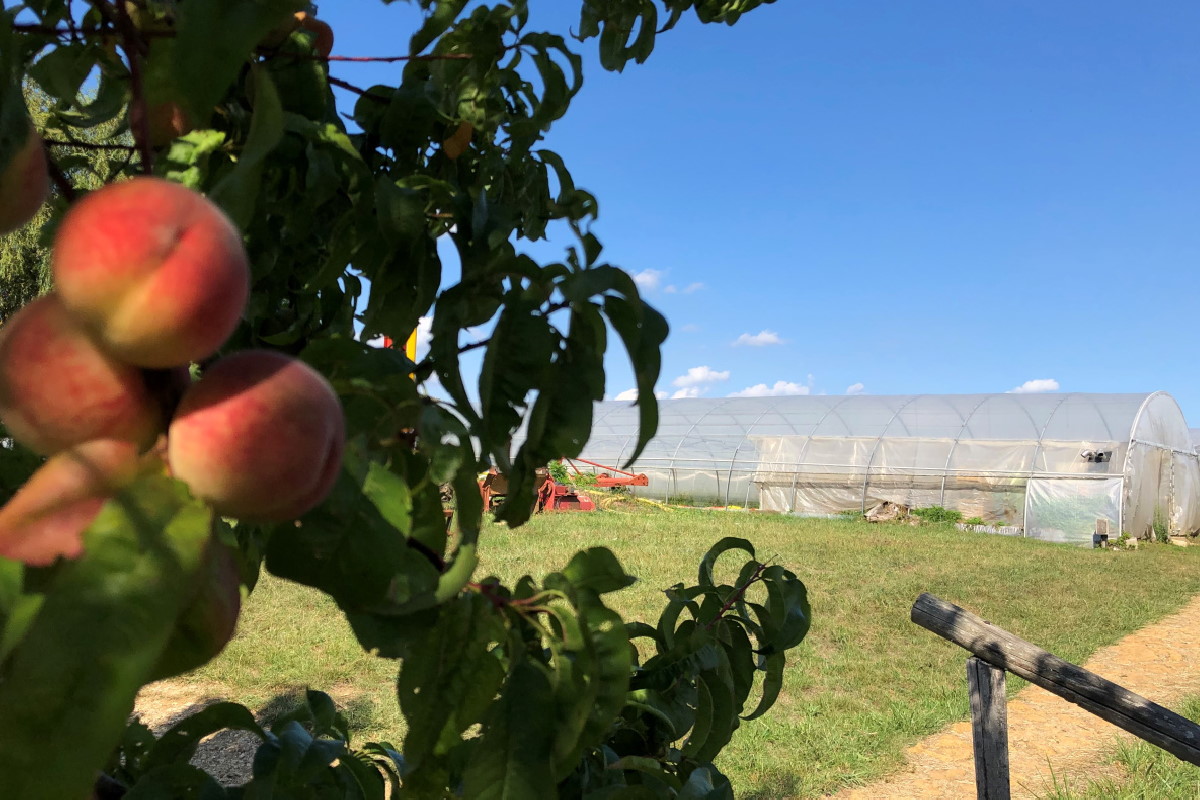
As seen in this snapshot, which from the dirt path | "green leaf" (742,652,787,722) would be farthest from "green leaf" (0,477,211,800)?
the dirt path

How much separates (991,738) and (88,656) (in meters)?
3.54

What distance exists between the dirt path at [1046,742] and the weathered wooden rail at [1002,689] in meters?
1.03

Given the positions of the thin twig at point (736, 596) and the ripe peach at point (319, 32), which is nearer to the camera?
the ripe peach at point (319, 32)

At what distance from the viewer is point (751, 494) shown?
17.0 meters

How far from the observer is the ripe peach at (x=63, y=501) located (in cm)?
35

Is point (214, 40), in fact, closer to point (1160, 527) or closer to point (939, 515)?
point (939, 515)

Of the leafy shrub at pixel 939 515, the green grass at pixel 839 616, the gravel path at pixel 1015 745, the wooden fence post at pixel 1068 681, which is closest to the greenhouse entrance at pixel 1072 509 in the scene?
the green grass at pixel 839 616

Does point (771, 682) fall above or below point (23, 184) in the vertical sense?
below

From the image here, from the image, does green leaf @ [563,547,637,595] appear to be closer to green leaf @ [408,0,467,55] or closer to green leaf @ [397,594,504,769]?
green leaf @ [397,594,504,769]

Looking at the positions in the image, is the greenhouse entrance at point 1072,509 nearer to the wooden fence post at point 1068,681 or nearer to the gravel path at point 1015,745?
the gravel path at point 1015,745

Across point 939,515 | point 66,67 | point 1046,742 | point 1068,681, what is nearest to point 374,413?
point 66,67

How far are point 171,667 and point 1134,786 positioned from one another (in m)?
5.01

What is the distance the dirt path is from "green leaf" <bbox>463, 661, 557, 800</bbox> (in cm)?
397

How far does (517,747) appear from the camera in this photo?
60cm
